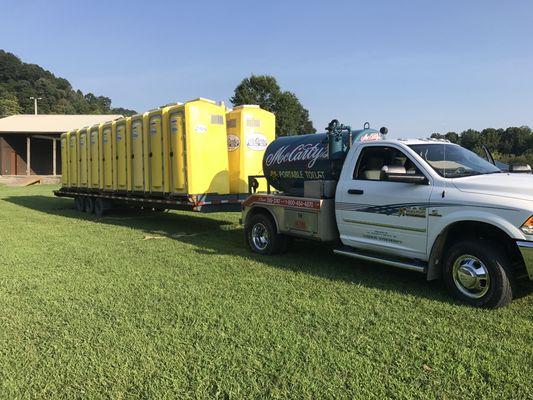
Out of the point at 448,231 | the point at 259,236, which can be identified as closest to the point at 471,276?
the point at 448,231

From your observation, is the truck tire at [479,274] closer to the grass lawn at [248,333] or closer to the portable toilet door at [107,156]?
the grass lawn at [248,333]

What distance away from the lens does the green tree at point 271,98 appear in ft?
215

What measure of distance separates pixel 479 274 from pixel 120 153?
11.2m

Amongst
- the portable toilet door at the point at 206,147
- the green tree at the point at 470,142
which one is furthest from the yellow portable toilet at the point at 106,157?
the green tree at the point at 470,142

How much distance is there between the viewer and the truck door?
19.3 feet

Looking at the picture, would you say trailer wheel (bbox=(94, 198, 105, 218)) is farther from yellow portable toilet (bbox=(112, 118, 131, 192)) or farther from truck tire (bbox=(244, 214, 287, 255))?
truck tire (bbox=(244, 214, 287, 255))

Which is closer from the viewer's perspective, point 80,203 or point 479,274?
point 479,274

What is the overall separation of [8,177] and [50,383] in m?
39.4

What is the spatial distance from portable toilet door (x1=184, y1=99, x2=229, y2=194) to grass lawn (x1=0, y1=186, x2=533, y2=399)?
3.21m

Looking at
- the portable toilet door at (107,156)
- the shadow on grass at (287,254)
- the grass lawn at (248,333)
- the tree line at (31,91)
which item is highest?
the tree line at (31,91)

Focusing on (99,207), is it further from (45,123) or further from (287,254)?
(45,123)

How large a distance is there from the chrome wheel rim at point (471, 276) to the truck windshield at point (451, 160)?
1103 millimetres

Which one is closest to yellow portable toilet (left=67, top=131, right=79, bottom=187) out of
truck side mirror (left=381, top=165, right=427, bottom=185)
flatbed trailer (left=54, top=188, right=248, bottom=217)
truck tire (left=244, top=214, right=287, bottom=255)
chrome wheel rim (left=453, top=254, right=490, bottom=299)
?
flatbed trailer (left=54, top=188, right=248, bottom=217)

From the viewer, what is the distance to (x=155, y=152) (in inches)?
472
